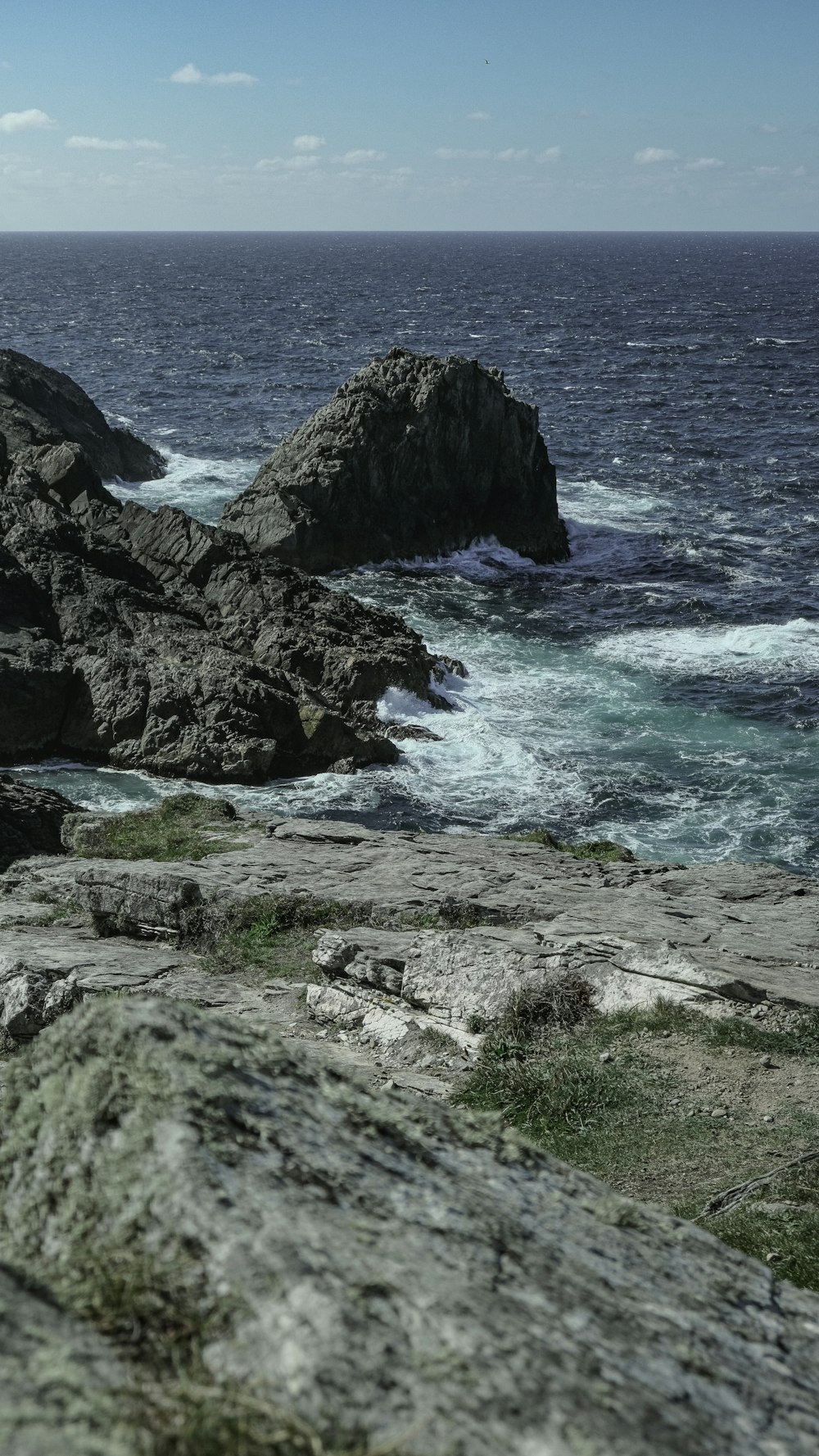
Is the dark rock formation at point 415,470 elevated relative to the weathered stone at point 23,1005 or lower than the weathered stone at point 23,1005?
elevated

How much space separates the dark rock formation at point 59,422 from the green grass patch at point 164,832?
3188 centimetres

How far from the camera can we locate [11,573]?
105 feet

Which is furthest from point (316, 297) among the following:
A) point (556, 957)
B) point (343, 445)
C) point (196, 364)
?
point (556, 957)

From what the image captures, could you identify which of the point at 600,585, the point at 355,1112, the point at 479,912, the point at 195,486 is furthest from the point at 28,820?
the point at 195,486

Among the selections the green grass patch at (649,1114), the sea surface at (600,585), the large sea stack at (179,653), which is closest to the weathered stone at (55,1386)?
the green grass patch at (649,1114)

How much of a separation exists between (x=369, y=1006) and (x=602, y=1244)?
754cm

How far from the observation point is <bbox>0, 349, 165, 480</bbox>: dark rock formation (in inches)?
1935

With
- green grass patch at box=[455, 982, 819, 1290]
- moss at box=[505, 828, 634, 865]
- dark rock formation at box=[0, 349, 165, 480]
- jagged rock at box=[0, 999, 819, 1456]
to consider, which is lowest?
moss at box=[505, 828, 634, 865]

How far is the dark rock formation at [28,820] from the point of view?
17.8m

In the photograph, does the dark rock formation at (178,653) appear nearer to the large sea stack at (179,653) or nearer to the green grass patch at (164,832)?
the large sea stack at (179,653)

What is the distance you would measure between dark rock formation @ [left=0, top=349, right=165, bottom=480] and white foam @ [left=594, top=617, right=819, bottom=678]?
1047 inches

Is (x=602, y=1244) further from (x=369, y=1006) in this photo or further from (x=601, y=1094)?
(x=369, y=1006)

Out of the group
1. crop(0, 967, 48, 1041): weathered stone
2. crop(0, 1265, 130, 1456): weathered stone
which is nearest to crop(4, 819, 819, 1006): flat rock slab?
crop(0, 967, 48, 1041): weathered stone

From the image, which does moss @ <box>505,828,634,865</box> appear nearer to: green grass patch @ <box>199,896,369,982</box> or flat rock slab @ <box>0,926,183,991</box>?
green grass patch @ <box>199,896,369,982</box>
